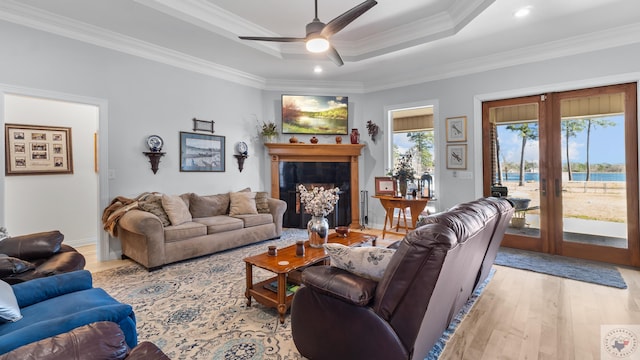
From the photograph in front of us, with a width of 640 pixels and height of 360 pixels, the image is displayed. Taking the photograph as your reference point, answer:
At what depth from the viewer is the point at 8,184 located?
155 inches

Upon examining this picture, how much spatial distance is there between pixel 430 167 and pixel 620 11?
12.2 feet

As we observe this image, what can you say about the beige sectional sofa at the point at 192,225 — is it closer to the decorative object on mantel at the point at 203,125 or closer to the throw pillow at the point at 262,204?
the throw pillow at the point at 262,204

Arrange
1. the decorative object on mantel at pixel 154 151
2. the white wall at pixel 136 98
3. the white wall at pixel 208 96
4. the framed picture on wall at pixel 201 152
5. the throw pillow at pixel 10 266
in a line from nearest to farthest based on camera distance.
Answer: the throw pillow at pixel 10 266 → the white wall at pixel 136 98 → the white wall at pixel 208 96 → the decorative object on mantel at pixel 154 151 → the framed picture on wall at pixel 201 152

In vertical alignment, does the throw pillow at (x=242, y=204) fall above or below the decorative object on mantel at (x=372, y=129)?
below

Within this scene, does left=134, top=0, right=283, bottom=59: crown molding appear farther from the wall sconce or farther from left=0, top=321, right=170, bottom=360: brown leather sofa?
left=0, top=321, right=170, bottom=360: brown leather sofa

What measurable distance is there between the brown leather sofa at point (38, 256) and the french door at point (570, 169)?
5048mm

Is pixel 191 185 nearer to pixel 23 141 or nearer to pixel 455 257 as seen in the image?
pixel 23 141

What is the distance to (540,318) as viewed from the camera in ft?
7.67

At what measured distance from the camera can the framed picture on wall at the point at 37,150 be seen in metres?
3.98

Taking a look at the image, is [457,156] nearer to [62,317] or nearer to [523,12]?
[523,12]

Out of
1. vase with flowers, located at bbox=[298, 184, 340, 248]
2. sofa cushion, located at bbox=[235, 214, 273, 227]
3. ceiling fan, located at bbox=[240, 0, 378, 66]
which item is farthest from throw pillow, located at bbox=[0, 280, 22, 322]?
sofa cushion, located at bbox=[235, 214, 273, 227]

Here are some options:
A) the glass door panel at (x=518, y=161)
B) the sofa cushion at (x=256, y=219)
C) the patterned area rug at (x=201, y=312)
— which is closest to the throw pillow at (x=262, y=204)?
the sofa cushion at (x=256, y=219)

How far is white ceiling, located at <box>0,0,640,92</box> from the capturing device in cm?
316

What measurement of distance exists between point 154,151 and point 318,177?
2.88 m
